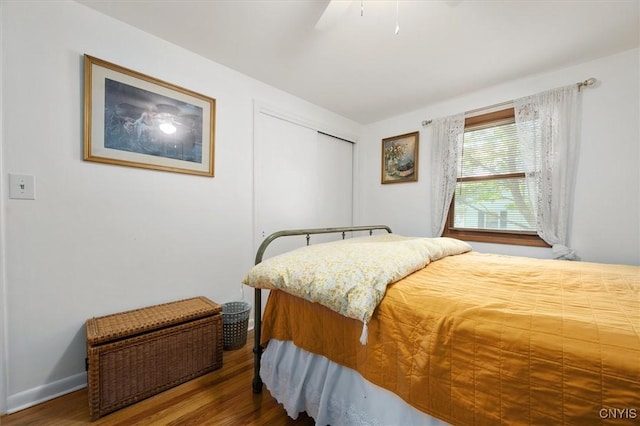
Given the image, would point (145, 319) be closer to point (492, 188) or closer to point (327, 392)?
point (327, 392)

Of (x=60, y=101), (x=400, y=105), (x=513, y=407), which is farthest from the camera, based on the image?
(x=400, y=105)

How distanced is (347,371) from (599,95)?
277cm

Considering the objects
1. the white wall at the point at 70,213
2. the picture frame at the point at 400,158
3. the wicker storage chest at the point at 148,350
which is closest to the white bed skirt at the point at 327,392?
the wicker storage chest at the point at 148,350

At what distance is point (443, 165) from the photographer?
272cm

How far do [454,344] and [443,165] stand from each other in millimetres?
2316

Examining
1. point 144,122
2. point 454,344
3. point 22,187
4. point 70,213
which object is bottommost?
point 454,344

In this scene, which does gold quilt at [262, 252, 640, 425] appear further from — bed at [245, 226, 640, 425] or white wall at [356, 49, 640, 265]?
white wall at [356, 49, 640, 265]

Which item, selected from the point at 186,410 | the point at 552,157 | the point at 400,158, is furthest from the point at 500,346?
the point at 400,158

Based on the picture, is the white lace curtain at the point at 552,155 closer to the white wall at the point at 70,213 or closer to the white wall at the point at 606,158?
the white wall at the point at 606,158

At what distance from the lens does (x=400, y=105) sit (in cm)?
290

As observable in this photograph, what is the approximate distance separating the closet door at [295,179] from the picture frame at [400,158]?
526 mm

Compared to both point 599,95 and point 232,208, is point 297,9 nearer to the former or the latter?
point 232,208

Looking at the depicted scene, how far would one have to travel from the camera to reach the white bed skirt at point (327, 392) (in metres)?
0.94

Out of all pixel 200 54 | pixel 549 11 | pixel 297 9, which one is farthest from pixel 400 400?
pixel 200 54
